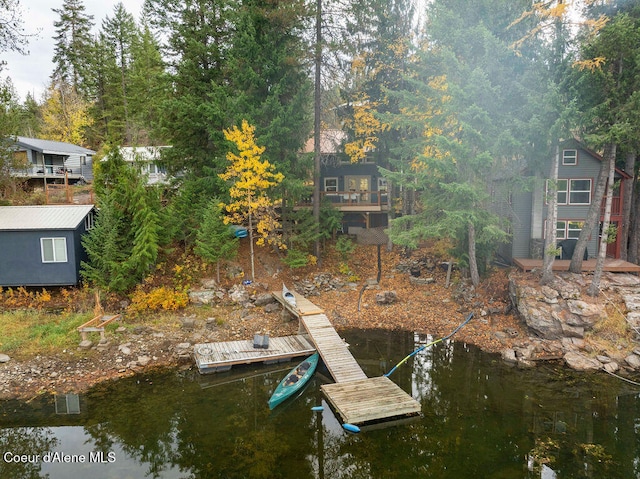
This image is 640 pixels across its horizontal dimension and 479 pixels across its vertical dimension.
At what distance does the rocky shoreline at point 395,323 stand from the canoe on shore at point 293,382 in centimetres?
385

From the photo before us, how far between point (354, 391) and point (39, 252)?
16590 millimetres

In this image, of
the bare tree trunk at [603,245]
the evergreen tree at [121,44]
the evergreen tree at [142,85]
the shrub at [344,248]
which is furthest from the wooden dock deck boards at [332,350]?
the evergreen tree at [121,44]

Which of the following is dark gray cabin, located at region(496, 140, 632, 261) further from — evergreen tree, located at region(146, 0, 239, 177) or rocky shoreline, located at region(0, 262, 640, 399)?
evergreen tree, located at region(146, 0, 239, 177)

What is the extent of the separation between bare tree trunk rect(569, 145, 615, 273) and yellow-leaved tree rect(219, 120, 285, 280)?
13971 millimetres

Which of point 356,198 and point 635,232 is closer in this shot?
point 635,232

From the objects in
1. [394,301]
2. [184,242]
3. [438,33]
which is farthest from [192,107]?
[394,301]

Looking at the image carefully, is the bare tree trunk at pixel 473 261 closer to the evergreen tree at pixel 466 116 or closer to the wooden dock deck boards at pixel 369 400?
the evergreen tree at pixel 466 116

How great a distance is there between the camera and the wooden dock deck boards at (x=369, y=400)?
1132 cm

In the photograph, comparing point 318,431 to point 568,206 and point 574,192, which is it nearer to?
point 568,206

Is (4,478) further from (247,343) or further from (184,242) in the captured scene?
(184,242)

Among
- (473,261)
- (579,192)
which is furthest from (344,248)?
(579,192)

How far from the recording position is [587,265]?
1833 cm

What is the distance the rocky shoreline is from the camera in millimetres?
14102

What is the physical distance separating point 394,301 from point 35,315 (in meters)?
16.6
